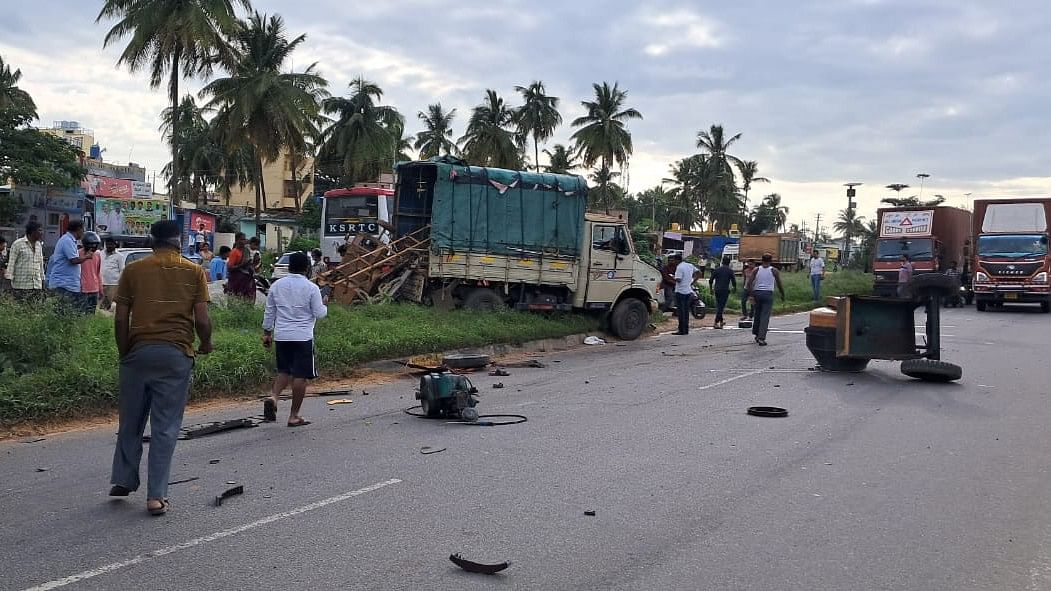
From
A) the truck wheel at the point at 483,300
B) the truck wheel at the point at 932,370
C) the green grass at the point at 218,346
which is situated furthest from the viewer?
the truck wheel at the point at 483,300

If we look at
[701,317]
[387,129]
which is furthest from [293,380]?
[387,129]

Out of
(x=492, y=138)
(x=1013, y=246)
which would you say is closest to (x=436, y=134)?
(x=492, y=138)

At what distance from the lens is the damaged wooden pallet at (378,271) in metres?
15.9

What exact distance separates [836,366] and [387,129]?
4234 centimetres

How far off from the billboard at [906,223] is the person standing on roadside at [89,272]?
88.9 ft

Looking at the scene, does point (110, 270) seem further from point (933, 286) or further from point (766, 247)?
point (766, 247)

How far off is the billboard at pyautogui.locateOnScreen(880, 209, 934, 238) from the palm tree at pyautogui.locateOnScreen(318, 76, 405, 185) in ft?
91.9

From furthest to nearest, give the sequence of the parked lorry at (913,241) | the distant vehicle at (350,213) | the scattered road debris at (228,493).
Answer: the parked lorry at (913,241)
the distant vehicle at (350,213)
the scattered road debris at (228,493)

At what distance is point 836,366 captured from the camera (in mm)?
12461

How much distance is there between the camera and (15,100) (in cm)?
3578

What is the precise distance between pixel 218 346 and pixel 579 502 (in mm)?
6557

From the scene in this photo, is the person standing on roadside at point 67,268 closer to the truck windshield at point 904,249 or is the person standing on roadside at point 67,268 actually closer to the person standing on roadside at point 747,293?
the person standing on roadside at point 747,293

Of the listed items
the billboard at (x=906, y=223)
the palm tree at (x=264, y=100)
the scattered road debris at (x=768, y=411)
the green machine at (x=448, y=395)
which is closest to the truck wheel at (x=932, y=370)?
the scattered road debris at (x=768, y=411)

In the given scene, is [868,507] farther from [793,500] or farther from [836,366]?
[836,366]
